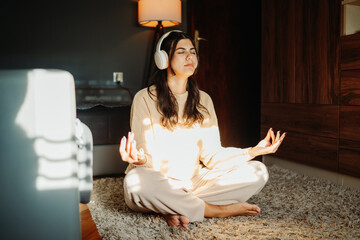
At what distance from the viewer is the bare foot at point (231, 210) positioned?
1.64m

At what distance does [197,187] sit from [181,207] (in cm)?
25

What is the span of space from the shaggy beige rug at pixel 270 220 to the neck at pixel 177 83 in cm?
67

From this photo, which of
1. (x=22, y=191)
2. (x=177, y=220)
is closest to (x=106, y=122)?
(x=177, y=220)

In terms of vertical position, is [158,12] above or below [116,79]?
above

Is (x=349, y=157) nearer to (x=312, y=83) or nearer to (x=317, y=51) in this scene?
(x=312, y=83)

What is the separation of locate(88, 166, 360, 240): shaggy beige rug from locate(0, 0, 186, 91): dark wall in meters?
1.39

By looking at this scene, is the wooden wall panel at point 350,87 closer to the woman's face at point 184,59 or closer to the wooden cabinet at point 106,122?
the woman's face at point 184,59

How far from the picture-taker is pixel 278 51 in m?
2.94

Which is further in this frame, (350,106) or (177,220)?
(350,106)

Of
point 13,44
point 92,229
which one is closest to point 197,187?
point 92,229

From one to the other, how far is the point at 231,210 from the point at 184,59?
30.9 inches

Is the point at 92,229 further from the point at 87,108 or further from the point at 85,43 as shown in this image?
the point at 85,43

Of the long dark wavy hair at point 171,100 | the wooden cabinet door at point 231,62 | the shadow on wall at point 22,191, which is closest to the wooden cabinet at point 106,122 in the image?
the long dark wavy hair at point 171,100

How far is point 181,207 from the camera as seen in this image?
5.06 ft
